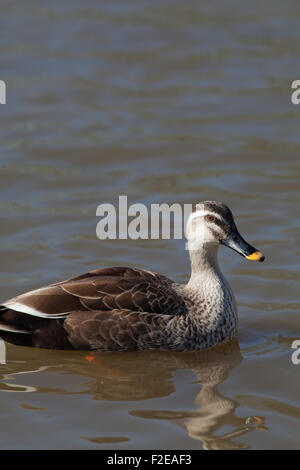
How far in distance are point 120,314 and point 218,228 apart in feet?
4.11

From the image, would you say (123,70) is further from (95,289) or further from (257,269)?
(95,289)

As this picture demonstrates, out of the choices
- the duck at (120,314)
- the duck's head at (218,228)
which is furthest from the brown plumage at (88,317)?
the duck's head at (218,228)

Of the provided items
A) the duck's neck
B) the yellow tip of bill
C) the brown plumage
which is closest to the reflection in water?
the brown plumage

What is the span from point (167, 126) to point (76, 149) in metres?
1.58

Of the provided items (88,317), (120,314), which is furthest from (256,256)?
(88,317)

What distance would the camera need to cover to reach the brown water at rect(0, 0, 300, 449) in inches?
321

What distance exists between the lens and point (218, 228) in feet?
30.9

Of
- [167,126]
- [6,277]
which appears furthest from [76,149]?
[6,277]

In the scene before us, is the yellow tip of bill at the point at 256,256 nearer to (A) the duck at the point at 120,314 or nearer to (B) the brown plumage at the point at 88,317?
(A) the duck at the point at 120,314

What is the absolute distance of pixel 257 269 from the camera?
11180 mm

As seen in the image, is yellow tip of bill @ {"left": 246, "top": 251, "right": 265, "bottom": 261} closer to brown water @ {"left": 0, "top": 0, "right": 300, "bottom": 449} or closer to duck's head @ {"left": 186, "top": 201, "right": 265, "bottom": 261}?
duck's head @ {"left": 186, "top": 201, "right": 265, "bottom": 261}

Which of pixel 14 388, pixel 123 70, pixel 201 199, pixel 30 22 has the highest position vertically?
pixel 30 22

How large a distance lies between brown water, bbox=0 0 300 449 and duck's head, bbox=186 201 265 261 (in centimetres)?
90

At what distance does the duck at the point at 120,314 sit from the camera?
30.0 ft
